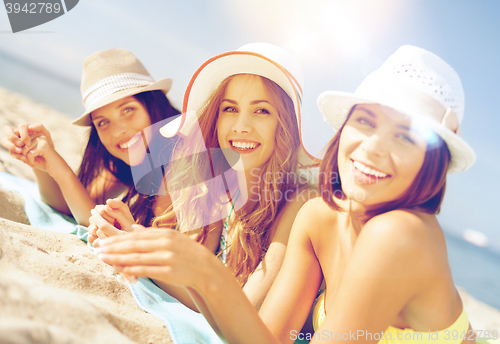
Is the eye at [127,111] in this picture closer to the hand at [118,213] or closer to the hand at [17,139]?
the hand at [17,139]

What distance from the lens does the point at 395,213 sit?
93 cm

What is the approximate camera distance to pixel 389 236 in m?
0.89

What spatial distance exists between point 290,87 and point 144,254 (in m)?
1.13

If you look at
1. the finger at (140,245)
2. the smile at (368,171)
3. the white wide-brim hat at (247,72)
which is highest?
the white wide-brim hat at (247,72)

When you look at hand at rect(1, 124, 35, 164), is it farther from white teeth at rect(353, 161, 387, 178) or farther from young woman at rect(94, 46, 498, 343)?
white teeth at rect(353, 161, 387, 178)

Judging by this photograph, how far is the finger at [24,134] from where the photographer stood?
2.26 metres

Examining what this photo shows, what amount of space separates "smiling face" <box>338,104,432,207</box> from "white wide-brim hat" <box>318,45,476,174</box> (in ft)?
0.11

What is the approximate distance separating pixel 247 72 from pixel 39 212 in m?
2.07

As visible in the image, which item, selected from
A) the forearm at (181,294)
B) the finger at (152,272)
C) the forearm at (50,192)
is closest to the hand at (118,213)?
the forearm at (181,294)

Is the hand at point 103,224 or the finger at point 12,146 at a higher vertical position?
the finger at point 12,146

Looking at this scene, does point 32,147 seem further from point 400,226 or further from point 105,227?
point 400,226

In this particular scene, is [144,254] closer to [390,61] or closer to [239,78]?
[390,61]

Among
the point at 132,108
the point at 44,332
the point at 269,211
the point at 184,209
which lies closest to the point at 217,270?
the point at 44,332

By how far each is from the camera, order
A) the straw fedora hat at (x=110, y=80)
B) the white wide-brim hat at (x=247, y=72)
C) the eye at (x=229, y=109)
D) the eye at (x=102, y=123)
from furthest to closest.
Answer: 1. the eye at (x=102, y=123)
2. the straw fedora hat at (x=110, y=80)
3. the eye at (x=229, y=109)
4. the white wide-brim hat at (x=247, y=72)
